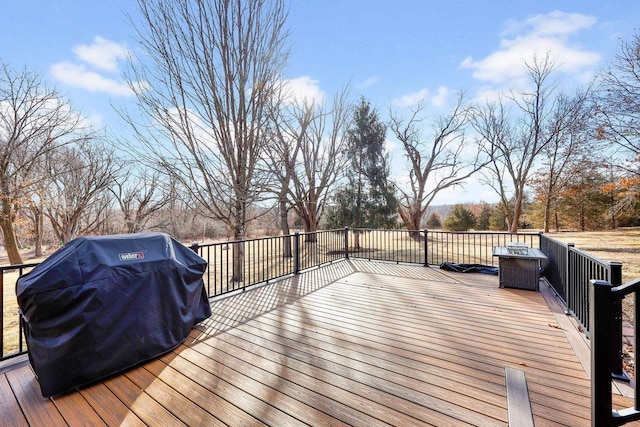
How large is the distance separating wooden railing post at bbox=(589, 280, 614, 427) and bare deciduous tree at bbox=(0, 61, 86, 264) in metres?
12.2

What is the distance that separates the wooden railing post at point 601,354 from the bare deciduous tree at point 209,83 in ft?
19.2

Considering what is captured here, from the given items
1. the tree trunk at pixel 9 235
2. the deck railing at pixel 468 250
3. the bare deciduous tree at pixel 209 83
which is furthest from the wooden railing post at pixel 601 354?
the tree trunk at pixel 9 235

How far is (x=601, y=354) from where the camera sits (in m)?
1.18

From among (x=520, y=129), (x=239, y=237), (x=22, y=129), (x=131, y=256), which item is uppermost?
(x=520, y=129)

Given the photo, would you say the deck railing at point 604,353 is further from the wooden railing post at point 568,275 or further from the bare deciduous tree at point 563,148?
the bare deciduous tree at point 563,148

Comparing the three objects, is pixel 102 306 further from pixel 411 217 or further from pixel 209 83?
pixel 411 217

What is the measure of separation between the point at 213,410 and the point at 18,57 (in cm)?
1163

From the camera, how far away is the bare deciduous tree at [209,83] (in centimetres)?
537

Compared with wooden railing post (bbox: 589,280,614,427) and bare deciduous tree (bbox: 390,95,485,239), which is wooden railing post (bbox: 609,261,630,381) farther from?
bare deciduous tree (bbox: 390,95,485,239)

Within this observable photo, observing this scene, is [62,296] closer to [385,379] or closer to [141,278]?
[141,278]

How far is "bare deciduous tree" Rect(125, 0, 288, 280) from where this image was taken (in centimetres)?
537

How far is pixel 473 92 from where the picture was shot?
49.0ft

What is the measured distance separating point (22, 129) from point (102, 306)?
34.1ft

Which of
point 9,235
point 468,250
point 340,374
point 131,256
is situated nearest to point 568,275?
point 340,374
